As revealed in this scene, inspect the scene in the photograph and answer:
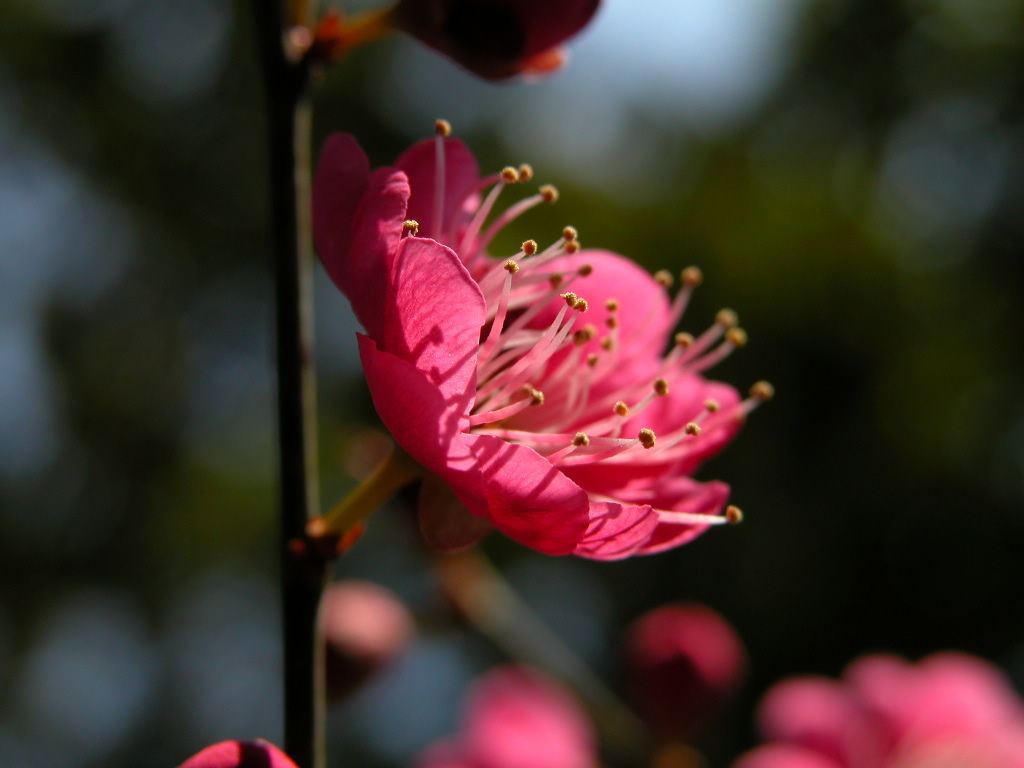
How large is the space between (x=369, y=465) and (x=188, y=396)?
24.0ft

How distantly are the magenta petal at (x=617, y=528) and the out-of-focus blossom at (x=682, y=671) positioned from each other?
124 centimetres

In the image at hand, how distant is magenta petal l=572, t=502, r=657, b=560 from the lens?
29.7 inches

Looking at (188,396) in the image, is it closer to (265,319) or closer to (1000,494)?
(265,319)

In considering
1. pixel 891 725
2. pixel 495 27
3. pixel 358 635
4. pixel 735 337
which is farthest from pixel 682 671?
pixel 495 27

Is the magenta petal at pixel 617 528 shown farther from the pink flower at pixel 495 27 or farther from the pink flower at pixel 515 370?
the pink flower at pixel 495 27

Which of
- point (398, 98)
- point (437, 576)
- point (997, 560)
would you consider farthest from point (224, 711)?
point (437, 576)

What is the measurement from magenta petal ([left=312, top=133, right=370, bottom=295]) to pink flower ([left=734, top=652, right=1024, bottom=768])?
1403 millimetres

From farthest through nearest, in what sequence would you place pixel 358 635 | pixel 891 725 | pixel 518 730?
pixel 518 730 < pixel 891 725 < pixel 358 635

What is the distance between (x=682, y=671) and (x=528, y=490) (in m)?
1.33

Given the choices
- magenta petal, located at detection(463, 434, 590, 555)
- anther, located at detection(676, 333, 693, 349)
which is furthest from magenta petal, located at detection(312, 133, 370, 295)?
anther, located at detection(676, 333, 693, 349)

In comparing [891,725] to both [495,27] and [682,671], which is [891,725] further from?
[495,27]

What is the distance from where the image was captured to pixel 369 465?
1738 millimetres

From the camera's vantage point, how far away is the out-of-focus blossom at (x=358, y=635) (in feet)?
4.73

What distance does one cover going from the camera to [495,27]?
3.12ft
